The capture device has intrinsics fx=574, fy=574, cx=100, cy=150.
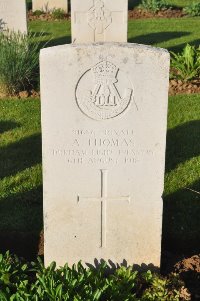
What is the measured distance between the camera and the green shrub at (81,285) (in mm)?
3699

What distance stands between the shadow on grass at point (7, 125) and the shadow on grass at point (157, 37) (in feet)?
18.4

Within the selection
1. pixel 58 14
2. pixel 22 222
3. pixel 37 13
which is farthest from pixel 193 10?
pixel 22 222

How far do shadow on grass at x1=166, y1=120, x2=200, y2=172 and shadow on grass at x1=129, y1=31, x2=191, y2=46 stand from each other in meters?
5.27

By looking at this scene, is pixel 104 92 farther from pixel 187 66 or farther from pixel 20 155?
pixel 187 66

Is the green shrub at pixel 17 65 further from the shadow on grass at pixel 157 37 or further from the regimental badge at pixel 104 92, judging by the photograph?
the regimental badge at pixel 104 92

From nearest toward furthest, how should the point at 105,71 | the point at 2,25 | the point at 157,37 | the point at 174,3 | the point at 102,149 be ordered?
the point at 105,71
the point at 102,149
the point at 2,25
the point at 157,37
the point at 174,3

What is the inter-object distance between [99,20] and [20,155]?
367cm

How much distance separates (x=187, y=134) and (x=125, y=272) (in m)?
3.59

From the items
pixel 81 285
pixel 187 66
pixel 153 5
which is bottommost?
pixel 81 285

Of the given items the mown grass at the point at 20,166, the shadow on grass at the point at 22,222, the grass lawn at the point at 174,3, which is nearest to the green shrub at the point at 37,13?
the grass lawn at the point at 174,3

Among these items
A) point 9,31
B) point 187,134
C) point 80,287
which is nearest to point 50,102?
point 80,287

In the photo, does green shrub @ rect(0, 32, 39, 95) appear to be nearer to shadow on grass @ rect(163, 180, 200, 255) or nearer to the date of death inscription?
shadow on grass @ rect(163, 180, 200, 255)

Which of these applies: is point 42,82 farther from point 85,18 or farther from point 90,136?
point 85,18

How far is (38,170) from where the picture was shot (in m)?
6.29
